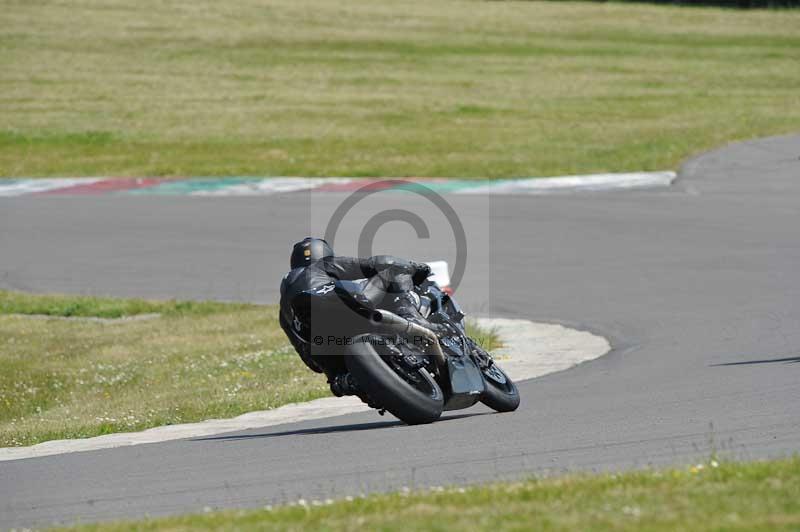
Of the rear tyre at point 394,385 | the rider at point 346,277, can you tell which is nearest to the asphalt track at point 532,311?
the rear tyre at point 394,385

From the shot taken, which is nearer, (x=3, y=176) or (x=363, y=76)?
(x=3, y=176)

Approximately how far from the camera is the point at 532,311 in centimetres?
1700

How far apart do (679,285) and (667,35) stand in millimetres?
41033

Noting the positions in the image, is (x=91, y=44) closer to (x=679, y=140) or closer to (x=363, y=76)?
(x=363, y=76)

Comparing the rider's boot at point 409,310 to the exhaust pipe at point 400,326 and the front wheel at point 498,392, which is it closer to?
the exhaust pipe at point 400,326

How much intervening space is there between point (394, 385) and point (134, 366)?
23.6ft

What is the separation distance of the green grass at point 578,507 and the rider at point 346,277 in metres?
2.76

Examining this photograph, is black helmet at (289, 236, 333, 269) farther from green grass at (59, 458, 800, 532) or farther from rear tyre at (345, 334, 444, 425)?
green grass at (59, 458, 800, 532)

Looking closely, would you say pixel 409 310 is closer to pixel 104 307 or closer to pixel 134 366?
pixel 134 366

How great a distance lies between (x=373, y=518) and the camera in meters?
6.54

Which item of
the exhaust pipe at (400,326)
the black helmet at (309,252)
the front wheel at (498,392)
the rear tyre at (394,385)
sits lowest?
the front wheel at (498,392)

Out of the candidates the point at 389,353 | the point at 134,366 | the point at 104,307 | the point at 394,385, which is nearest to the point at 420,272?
the point at 389,353

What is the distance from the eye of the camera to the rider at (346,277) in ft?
32.1

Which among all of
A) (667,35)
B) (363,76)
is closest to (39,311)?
(363,76)
